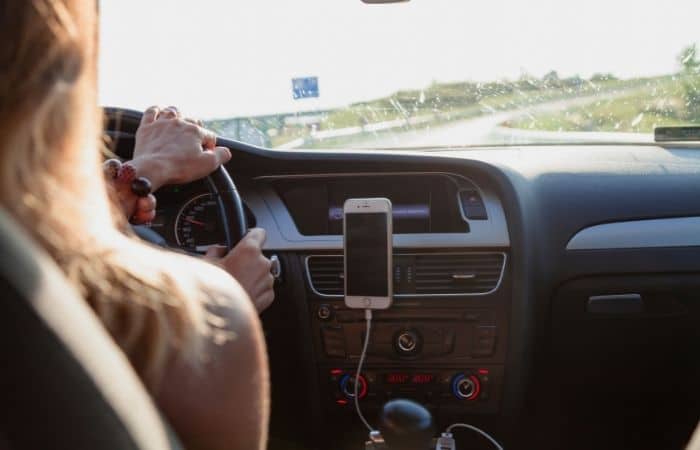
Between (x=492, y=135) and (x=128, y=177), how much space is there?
5.98 ft

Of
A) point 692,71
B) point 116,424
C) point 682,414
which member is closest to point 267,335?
point 682,414

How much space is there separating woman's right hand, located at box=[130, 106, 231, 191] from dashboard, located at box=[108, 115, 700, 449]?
807 mm

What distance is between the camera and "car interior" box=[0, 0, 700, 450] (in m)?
3.24

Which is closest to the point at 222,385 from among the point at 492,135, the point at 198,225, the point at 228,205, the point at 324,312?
the point at 228,205

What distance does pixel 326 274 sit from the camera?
3.37 metres

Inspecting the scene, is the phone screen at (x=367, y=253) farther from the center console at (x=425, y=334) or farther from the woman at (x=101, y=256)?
the woman at (x=101, y=256)

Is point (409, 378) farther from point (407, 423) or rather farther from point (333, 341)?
point (407, 423)

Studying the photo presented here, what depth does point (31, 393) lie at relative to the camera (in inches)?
33.1

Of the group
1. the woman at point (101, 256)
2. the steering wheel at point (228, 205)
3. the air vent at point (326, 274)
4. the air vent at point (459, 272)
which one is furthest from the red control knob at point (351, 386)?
the woman at point (101, 256)

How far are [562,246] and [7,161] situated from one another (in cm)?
268

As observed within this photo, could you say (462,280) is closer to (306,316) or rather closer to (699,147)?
(306,316)

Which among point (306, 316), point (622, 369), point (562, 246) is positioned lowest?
point (622, 369)

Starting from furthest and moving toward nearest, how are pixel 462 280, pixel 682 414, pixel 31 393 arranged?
pixel 682 414, pixel 462 280, pixel 31 393

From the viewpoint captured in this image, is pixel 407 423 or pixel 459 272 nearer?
pixel 407 423
